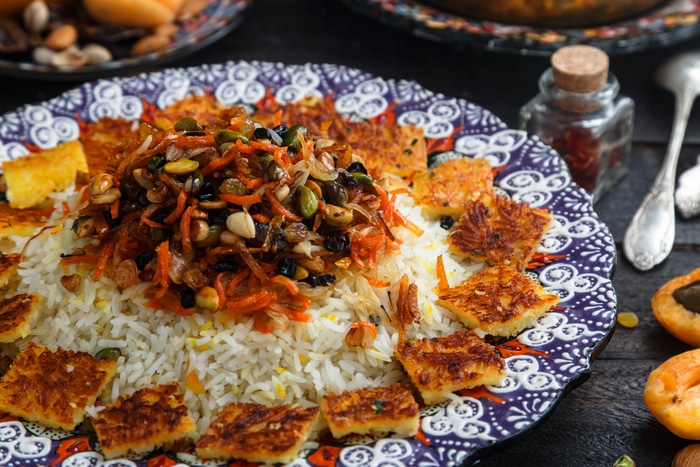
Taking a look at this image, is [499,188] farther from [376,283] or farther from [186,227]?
[186,227]

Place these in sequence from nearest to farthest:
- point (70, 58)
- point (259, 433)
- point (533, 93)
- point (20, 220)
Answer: point (259, 433), point (20, 220), point (70, 58), point (533, 93)

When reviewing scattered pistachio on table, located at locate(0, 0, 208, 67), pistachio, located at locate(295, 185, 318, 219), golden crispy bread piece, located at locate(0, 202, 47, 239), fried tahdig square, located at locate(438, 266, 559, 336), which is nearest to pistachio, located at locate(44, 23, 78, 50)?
scattered pistachio on table, located at locate(0, 0, 208, 67)

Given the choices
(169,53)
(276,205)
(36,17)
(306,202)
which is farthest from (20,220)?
(36,17)

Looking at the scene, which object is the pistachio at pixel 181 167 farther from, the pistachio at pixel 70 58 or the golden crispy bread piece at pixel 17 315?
the pistachio at pixel 70 58

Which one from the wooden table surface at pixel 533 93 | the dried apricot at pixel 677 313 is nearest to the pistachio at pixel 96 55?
the wooden table surface at pixel 533 93

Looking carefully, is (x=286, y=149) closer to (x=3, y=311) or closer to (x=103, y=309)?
(x=103, y=309)

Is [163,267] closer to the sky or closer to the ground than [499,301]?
closer to the sky
